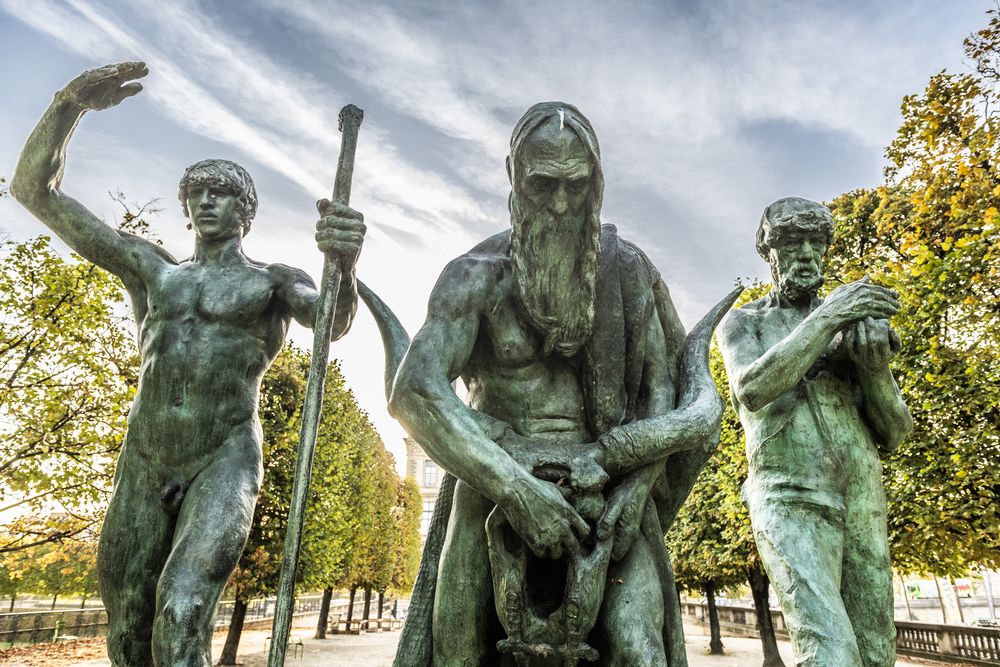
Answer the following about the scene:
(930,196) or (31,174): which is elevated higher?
(930,196)

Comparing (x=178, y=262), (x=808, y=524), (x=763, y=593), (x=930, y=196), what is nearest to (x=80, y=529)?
(x=178, y=262)

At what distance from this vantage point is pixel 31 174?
3.64 metres

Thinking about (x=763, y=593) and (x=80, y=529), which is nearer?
(x=80, y=529)

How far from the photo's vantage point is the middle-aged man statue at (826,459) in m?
3.26

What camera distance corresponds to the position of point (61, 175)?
3781 millimetres

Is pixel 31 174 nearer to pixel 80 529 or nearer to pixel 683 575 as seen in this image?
pixel 80 529

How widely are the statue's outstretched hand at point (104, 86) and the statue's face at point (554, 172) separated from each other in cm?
220

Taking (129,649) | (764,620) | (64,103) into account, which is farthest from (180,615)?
(764,620)

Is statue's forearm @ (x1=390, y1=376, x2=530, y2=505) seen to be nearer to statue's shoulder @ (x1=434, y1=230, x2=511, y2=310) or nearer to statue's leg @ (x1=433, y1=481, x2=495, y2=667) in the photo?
statue's leg @ (x1=433, y1=481, x2=495, y2=667)

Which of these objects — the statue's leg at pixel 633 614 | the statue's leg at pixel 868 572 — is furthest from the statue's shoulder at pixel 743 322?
the statue's leg at pixel 633 614

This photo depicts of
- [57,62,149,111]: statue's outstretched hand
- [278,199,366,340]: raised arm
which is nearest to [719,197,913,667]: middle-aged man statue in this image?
[278,199,366,340]: raised arm

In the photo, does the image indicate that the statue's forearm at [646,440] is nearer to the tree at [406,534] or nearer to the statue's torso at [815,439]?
the statue's torso at [815,439]

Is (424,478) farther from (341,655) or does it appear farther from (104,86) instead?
(104,86)

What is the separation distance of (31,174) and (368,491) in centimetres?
2603
